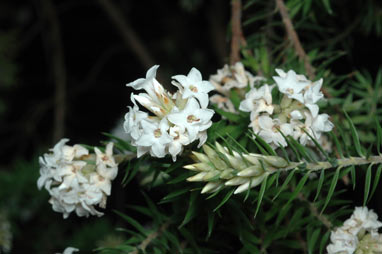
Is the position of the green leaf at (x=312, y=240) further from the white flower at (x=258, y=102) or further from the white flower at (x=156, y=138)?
the white flower at (x=156, y=138)

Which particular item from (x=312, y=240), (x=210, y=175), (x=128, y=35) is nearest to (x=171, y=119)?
(x=210, y=175)

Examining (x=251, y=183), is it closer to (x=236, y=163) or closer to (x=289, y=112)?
(x=236, y=163)

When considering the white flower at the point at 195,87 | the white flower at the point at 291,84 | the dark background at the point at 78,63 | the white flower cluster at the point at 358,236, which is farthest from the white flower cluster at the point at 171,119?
the dark background at the point at 78,63

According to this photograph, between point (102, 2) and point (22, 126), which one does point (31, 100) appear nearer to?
point (22, 126)

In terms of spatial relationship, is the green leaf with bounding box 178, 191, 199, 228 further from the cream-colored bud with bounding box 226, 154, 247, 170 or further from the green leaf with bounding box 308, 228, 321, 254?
the green leaf with bounding box 308, 228, 321, 254

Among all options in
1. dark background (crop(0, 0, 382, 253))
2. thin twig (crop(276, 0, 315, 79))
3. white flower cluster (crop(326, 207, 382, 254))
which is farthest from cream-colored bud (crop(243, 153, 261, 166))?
dark background (crop(0, 0, 382, 253))

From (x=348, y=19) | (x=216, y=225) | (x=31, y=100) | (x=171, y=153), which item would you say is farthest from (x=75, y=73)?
(x=171, y=153)
